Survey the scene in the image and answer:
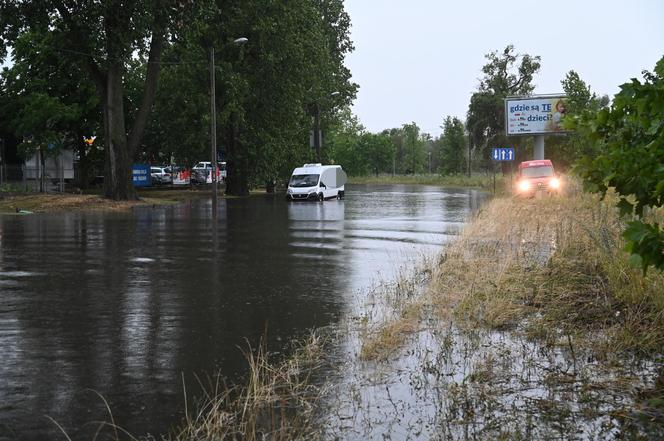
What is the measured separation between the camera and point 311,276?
12523 millimetres

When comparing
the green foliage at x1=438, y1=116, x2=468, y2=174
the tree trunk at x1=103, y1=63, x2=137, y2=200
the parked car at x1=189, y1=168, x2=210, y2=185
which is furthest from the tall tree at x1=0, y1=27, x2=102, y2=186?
the green foliage at x1=438, y1=116, x2=468, y2=174

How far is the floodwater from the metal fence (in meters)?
27.9

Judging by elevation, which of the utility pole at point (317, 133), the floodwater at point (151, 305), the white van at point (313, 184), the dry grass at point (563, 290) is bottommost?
the floodwater at point (151, 305)

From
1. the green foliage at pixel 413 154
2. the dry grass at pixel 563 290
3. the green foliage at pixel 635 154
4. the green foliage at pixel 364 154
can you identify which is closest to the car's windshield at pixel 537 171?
the dry grass at pixel 563 290

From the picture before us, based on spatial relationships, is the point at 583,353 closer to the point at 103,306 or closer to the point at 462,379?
the point at 462,379

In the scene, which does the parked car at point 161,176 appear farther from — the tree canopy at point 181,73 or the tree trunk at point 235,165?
the tree trunk at point 235,165

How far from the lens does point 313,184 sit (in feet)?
143

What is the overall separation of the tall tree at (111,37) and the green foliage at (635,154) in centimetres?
2935

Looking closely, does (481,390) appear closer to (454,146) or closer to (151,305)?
(151,305)

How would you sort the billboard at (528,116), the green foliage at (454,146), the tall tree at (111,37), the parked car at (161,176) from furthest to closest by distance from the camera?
1. the green foliage at (454,146)
2. the parked car at (161,176)
3. the billboard at (528,116)
4. the tall tree at (111,37)

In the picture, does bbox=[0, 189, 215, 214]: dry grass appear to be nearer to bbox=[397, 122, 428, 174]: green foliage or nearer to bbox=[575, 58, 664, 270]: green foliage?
bbox=[575, 58, 664, 270]: green foliage

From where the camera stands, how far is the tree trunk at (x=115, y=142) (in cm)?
3525

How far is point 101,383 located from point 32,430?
1.16 m

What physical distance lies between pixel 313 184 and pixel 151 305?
33818mm
